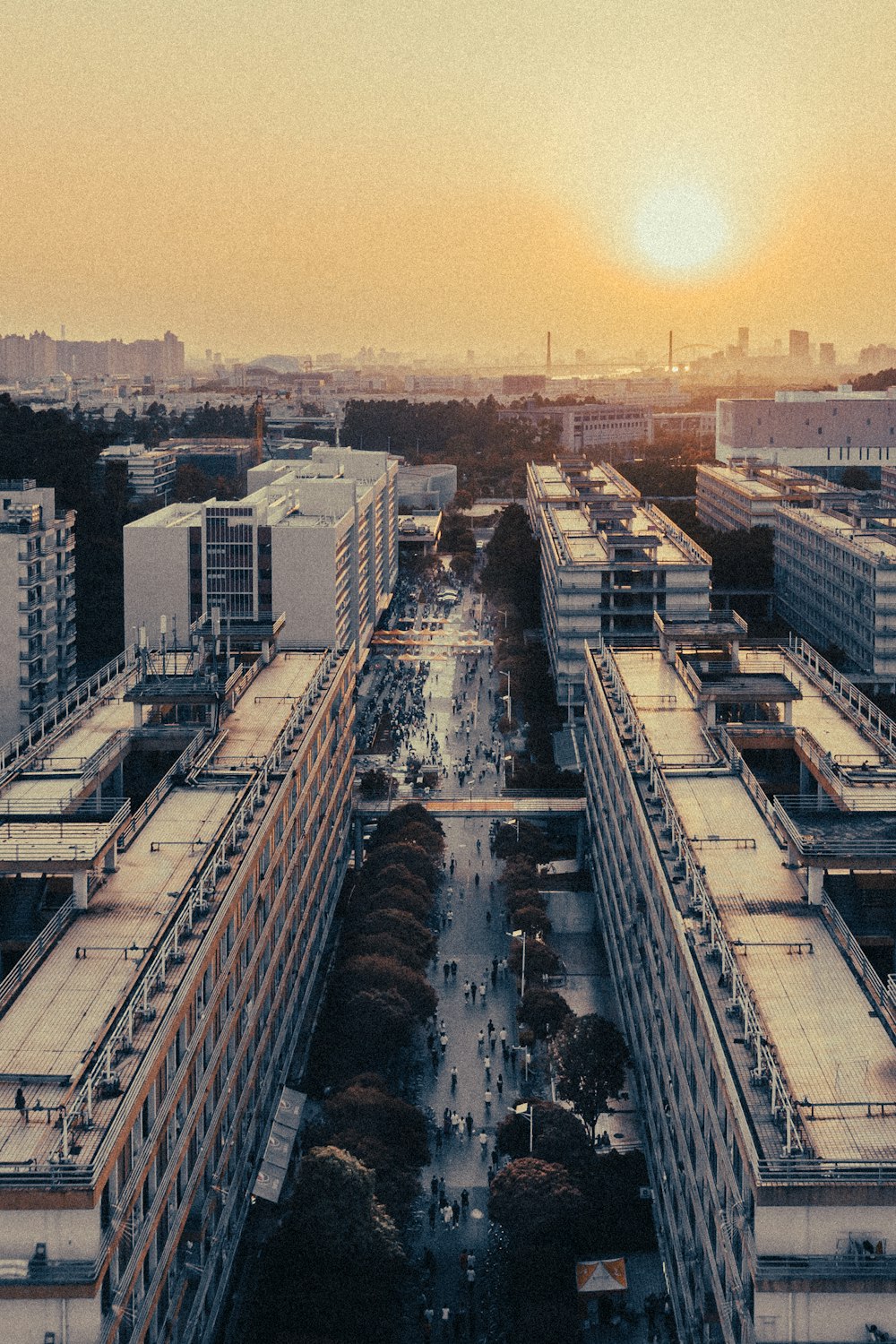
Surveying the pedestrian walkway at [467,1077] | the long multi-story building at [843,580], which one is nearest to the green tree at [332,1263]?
the pedestrian walkway at [467,1077]

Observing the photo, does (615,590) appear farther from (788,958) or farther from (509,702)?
(788,958)

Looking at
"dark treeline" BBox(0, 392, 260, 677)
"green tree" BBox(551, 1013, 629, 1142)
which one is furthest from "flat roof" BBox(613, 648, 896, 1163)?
"dark treeline" BBox(0, 392, 260, 677)

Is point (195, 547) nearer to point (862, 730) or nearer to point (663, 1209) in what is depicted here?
point (862, 730)

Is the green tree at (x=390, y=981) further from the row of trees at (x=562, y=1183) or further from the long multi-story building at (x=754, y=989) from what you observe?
the long multi-story building at (x=754, y=989)

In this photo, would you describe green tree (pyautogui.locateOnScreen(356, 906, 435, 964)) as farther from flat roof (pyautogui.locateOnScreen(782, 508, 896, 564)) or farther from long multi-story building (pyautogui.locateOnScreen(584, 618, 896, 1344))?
flat roof (pyautogui.locateOnScreen(782, 508, 896, 564))

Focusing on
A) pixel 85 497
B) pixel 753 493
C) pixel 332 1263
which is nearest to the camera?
pixel 332 1263

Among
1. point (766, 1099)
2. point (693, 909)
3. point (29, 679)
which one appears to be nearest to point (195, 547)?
point (29, 679)

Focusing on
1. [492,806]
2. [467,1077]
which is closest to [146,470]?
[492,806]
